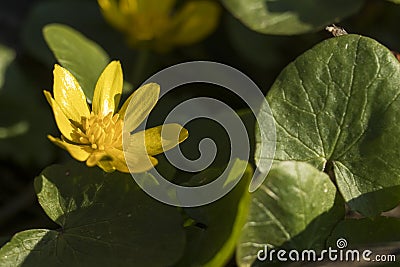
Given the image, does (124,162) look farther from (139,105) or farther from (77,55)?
(77,55)

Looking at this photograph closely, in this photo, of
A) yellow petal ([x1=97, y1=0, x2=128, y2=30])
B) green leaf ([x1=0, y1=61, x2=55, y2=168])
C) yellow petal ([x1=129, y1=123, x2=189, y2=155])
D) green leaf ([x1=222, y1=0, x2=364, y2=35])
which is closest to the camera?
yellow petal ([x1=129, y1=123, x2=189, y2=155])

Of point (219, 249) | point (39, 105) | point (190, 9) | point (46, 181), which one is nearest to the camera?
point (219, 249)

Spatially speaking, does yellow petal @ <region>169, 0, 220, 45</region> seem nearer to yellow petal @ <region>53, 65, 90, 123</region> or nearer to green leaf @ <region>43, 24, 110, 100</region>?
green leaf @ <region>43, 24, 110, 100</region>

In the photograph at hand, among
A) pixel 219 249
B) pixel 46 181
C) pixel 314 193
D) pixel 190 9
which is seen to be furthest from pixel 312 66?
pixel 190 9

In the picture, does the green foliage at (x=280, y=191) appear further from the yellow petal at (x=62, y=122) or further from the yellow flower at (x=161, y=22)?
the yellow flower at (x=161, y=22)

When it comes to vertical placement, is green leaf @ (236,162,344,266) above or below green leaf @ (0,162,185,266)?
above

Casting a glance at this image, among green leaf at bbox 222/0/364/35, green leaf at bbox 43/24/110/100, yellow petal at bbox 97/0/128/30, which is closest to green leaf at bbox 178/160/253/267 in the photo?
green leaf at bbox 43/24/110/100

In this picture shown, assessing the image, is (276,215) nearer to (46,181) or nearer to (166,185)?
(166,185)
